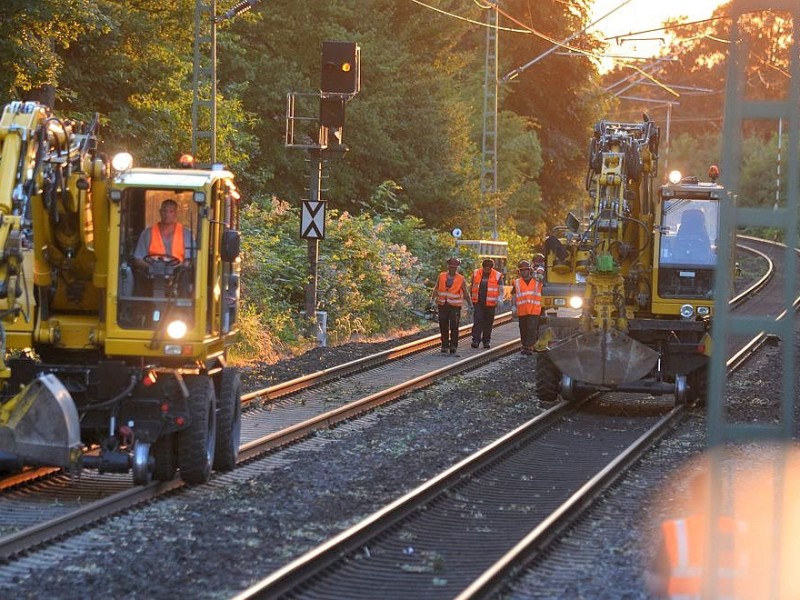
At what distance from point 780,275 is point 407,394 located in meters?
31.3

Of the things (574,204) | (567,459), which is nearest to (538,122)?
(574,204)

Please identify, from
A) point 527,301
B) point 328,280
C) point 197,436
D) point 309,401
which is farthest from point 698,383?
point 328,280

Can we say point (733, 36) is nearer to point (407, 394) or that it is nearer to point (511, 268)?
point (407, 394)

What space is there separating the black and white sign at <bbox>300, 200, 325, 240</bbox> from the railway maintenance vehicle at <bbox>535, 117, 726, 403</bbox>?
6.50m

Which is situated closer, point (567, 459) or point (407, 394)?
point (567, 459)

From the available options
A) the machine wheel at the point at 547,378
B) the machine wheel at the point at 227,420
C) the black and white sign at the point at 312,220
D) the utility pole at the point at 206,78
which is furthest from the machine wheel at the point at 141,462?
the black and white sign at the point at 312,220

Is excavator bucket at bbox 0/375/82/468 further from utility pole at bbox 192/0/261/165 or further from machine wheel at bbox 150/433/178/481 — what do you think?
utility pole at bbox 192/0/261/165

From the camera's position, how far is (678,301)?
1920 centimetres

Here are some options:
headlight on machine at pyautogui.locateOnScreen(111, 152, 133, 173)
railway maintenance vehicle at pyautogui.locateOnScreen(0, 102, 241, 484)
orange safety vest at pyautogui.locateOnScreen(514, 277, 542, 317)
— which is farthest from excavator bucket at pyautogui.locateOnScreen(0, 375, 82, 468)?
orange safety vest at pyautogui.locateOnScreen(514, 277, 542, 317)

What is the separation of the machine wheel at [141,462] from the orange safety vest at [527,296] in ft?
47.3

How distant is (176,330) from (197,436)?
3.18ft

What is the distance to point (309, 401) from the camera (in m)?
19.0

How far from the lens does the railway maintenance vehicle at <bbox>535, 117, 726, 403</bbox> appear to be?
60.6ft

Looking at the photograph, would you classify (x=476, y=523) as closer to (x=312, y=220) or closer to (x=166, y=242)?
(x=166, y=242)
